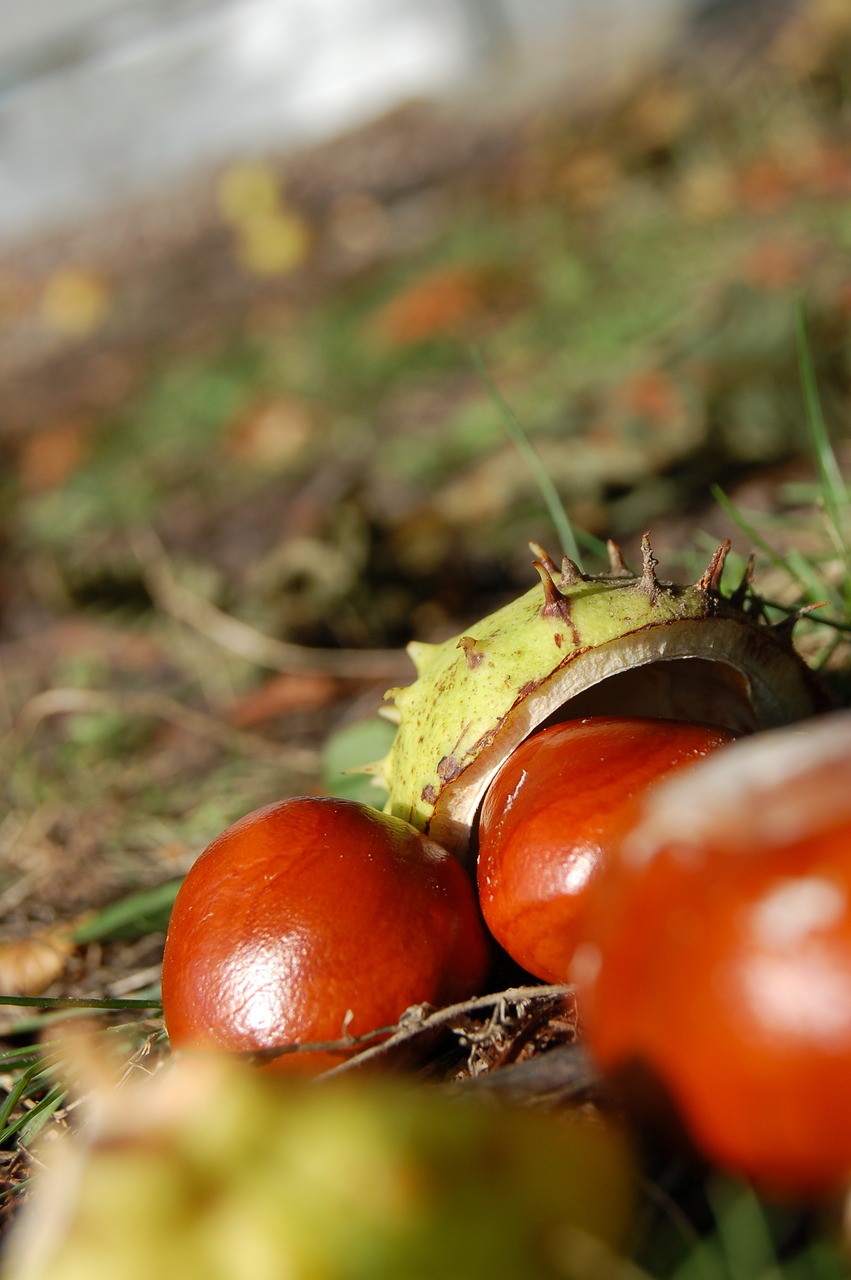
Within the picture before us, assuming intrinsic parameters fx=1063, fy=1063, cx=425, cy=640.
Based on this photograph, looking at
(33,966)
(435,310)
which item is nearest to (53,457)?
(435,310)

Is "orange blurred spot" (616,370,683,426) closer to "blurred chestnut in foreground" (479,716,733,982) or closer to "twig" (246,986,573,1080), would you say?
"blurred chestnut in foreground" (479,716,733,982)

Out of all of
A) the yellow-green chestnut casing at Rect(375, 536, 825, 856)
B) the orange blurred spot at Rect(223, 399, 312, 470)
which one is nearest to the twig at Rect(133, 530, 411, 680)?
the yellow-green chestnut casing at Rect(375, 536, 825, 856)

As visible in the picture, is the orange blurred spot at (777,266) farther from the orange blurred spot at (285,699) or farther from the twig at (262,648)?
→ the orange blurred spot at (285,699)

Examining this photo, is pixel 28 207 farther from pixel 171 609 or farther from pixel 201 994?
pixel 201 994

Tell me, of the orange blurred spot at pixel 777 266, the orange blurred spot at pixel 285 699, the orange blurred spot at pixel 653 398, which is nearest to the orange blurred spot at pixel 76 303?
the orange blurred spot at pixel 777 266

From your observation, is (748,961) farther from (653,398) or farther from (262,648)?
(653,398)

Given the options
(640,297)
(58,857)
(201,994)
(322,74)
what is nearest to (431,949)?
(201,994)
